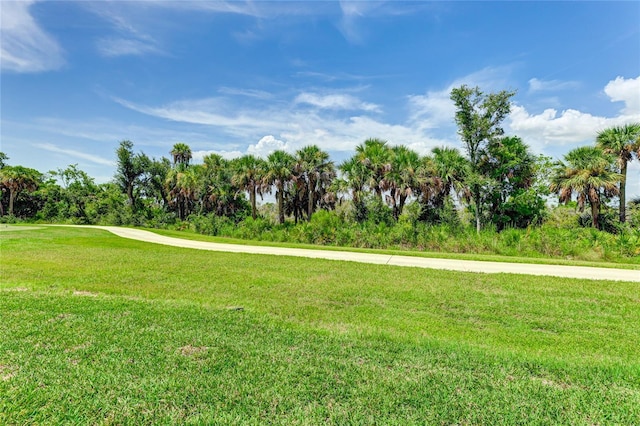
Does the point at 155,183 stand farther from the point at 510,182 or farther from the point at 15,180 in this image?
the point at 510,182

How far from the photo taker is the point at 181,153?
38.0m

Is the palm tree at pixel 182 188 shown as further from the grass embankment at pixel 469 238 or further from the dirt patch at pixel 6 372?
the dirt patch at pixel 6 372

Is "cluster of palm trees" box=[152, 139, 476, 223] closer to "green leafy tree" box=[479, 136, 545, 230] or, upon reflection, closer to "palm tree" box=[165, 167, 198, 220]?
"palm tree" box=[165, 167, 198, 220]

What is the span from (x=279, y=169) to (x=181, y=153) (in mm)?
20637

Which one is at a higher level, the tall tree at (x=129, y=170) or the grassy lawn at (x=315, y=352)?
the tall tree at (x=129, y=170)

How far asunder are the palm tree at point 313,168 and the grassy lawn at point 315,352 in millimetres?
17360

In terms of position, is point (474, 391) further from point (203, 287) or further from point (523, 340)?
point (203, 287)

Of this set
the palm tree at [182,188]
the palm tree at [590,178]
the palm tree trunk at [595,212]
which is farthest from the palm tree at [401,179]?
the palm tree at [182,188]

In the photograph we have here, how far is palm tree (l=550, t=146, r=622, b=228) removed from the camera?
16.6 m

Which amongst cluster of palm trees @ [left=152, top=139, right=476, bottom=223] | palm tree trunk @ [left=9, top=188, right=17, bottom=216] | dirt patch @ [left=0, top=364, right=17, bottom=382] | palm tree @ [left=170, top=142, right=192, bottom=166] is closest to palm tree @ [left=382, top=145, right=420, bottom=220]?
cluster of palm trees @ [left=152, top=139, right=476, bottom=223]

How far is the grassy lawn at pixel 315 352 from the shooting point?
96.7 inches

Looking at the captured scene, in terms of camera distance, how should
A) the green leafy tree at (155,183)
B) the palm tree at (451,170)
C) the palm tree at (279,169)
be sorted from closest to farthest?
the palm tree at (451,170) < the palm tree at (279,169) < the green leafy tree at (155,183)

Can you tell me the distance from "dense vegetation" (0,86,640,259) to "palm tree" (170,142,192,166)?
9.04 metres

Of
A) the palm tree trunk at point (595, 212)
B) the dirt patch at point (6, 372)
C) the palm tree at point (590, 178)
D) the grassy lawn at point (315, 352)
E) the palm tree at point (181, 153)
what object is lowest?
the grassy lawn at point (315, 352)
